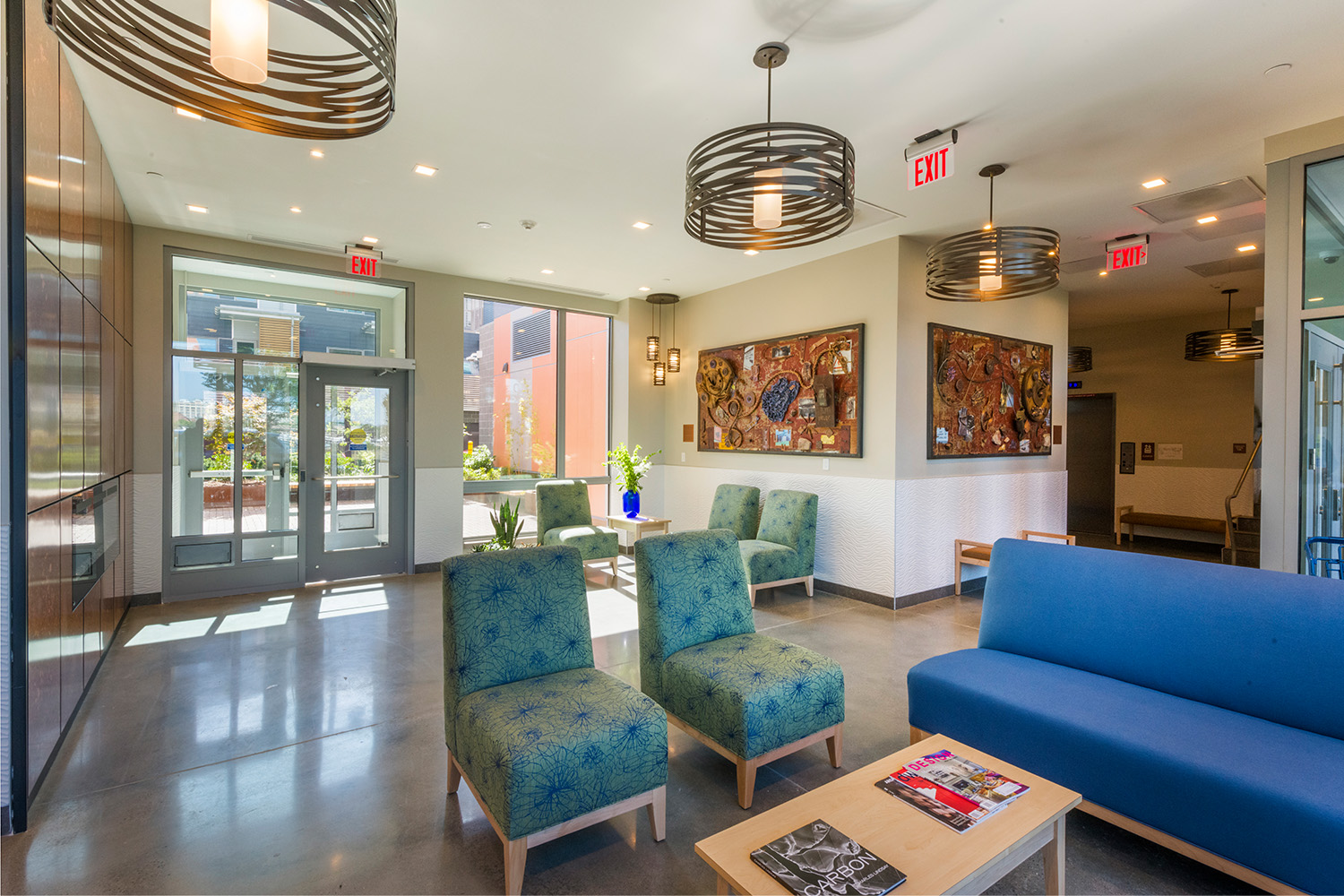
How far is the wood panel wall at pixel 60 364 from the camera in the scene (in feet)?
8.02

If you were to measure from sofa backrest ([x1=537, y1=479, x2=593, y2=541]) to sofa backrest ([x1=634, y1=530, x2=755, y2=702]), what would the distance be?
3.55m

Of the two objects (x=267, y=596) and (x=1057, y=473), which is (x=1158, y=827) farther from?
(x=267, y=596)

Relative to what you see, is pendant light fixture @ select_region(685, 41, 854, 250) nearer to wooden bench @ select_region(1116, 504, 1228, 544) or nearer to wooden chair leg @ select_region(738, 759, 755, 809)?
wooden chair leg @ select_region(738, 759, 755, 809)

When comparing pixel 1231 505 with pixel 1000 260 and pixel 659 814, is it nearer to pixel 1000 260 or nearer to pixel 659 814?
pixel 1000 260

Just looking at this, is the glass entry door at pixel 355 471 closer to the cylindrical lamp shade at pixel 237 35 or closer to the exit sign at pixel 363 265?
the exit sign at pixel 363 265

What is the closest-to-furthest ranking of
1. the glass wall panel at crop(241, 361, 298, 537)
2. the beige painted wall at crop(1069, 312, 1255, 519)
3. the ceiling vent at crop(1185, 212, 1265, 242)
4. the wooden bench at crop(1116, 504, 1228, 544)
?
the ceiling vent at crop(1185, 212, 1265, 242), the glass wall panel at crop(241, 361, 298, 537), the wooden bench at crop(1116, 504, 1228, 544), the beige painted wall at crop(1069, 312, 1255, 519)

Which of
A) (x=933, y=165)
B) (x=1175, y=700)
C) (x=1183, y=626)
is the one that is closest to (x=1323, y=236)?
(x=933, y=165)

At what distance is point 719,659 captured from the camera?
2.77 m

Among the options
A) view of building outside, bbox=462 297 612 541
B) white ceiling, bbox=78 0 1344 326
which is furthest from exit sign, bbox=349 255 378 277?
view of building outside, bbox=462 297 612 541

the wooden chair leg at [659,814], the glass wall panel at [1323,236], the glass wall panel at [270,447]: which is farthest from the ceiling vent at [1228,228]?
the glass wall panel at [270,447]

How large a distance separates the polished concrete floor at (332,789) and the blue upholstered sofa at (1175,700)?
33cm

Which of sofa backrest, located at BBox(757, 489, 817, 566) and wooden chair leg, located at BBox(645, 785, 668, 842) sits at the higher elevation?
sofa backrest, located at BBox(757, 489, 817, 566)

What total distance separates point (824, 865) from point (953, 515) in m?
4.78

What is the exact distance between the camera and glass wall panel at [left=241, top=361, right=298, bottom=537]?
5.74 m
